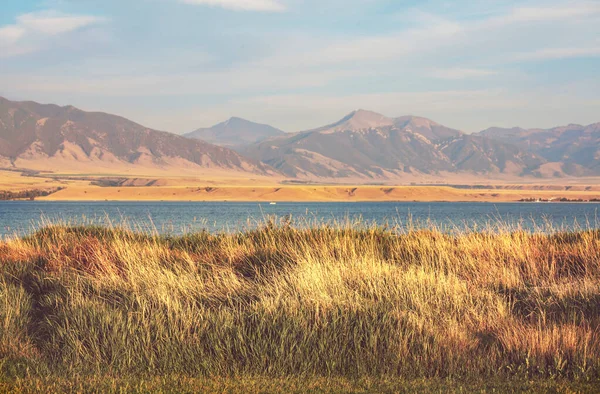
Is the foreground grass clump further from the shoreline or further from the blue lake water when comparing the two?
the shoreline

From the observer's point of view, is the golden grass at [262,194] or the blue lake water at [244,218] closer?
the blue lake water at [244,218]

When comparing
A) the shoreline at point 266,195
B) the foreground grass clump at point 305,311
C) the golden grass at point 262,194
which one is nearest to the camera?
the foreground grass clump at point 305,311

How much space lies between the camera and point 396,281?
39.4 ft

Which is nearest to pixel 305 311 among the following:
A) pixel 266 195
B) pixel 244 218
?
pixel 244 218

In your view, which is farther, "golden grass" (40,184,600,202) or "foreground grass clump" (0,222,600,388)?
"golden grass" (40,184,600,202)

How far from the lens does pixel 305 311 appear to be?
1062 cm

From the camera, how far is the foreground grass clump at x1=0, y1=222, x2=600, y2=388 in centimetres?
919

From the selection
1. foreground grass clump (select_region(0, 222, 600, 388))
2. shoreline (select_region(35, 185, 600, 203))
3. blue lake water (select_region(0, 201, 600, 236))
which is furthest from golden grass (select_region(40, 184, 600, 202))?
foreground grass clump (select_region(0, 222, 600, 388))

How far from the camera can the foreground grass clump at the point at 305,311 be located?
919 cm

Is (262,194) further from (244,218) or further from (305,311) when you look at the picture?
(305,311)

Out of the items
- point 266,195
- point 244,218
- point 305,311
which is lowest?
point 266,195

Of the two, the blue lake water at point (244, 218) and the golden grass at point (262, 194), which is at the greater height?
the blue lake water at point (244, 218)

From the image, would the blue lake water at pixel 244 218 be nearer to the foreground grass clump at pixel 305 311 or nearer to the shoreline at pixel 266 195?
the foreground grass clump at pixel 305 311

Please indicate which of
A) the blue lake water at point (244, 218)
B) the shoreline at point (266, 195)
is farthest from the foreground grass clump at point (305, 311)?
the shoreline at point (266, 195)
